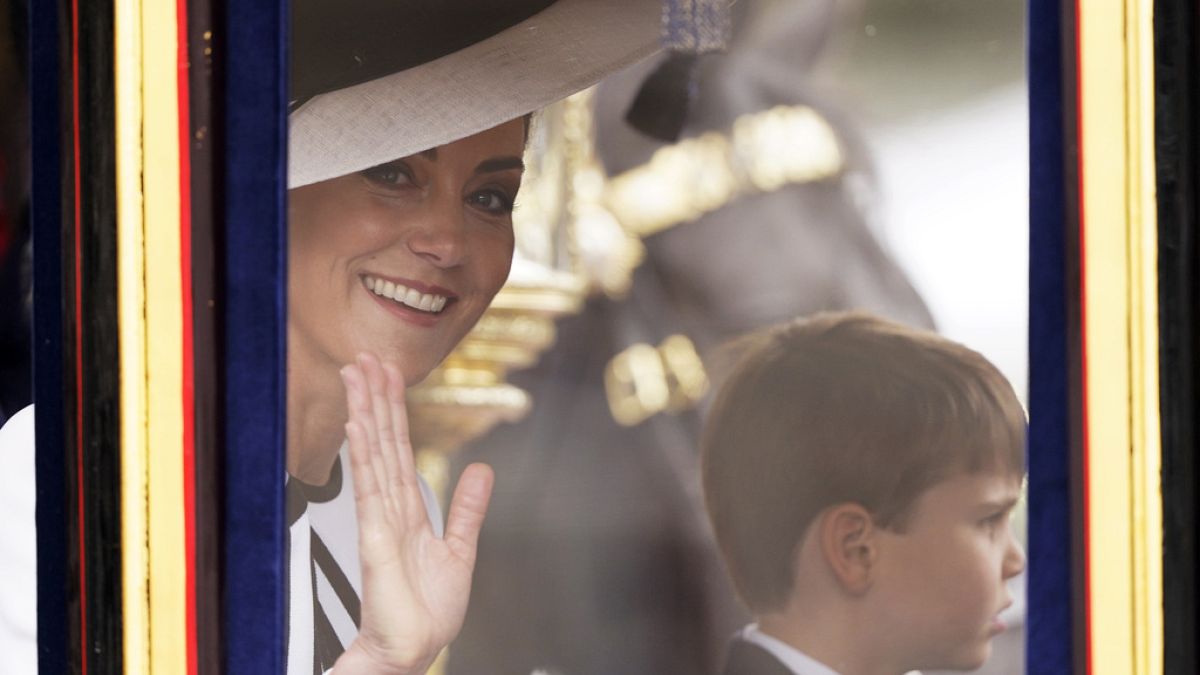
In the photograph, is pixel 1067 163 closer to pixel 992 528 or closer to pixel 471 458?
pixel 992 528

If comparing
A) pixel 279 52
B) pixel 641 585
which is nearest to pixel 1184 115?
pixel 641 585

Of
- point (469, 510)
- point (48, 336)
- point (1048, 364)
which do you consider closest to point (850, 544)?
point (1048, 364)

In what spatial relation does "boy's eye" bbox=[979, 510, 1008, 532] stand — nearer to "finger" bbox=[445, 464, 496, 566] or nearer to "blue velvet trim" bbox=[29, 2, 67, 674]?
"finger" bbox=[445, 464, 496, 566]

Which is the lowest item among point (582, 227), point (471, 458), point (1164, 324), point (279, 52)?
point (471, 458)

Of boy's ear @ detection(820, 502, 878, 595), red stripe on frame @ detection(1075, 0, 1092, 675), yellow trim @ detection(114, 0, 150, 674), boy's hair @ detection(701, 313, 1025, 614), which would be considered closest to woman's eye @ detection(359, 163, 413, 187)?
yellow trim @ detection(114, 0, 150, 674)

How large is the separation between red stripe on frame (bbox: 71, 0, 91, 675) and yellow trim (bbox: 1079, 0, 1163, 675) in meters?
0.98

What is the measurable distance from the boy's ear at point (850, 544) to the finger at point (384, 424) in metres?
0.43

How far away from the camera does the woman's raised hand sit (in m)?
1.08

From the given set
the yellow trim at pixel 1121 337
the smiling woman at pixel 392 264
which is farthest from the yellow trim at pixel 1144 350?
the smiling woman at pixel 392 264

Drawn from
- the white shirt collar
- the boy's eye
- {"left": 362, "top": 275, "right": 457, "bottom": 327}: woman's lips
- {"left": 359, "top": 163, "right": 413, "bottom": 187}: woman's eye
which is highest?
{"left": 359, "top": 163, "right": 413, "bottom": 187}: woman's eye

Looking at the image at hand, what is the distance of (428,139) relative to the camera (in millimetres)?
1092

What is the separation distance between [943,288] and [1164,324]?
0.68 feet

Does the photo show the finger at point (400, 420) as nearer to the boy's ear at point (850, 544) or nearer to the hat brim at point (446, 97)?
the hat brim at point (446, 97)

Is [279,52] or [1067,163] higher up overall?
[279,52]
